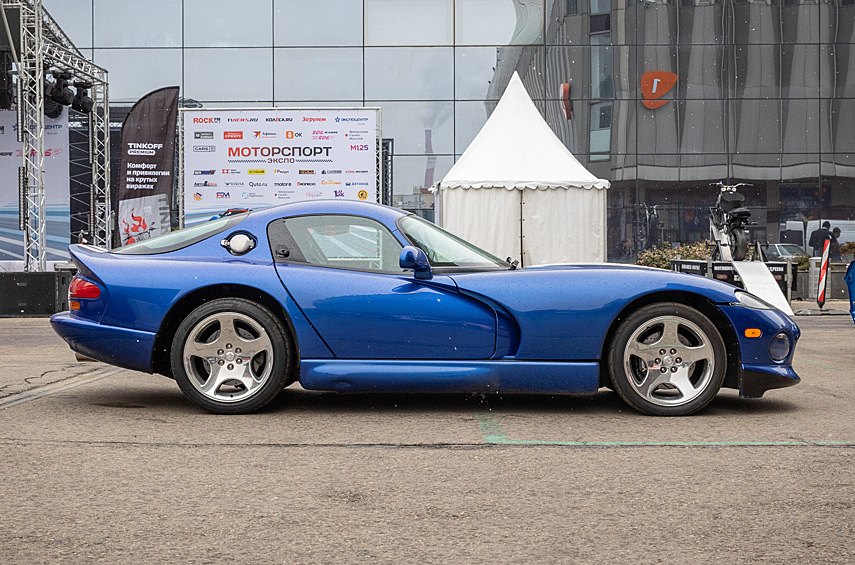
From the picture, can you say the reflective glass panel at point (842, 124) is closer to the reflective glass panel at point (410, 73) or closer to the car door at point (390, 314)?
the reflective glass panel at point (410, 73)

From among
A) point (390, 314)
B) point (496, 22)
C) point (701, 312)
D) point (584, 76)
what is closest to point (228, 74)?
point (496, 22)

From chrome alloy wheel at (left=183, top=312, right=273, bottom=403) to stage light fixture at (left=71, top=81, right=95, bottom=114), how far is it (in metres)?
18.6

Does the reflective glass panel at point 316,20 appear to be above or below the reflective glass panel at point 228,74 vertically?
above

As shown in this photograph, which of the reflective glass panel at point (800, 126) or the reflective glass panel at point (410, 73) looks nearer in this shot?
the reflective glass panel at point (800, 126)

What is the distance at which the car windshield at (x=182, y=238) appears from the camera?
566 cm

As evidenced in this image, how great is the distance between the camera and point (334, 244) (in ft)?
18.6

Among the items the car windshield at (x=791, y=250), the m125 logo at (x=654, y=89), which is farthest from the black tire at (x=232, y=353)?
the m125 logo at (x=654, y=89)

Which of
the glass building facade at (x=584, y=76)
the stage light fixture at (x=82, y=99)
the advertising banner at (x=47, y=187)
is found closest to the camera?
the stage light fixture at (x=82, y=99)

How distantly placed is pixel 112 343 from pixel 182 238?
0.73 meters

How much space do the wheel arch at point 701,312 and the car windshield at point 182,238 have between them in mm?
2247

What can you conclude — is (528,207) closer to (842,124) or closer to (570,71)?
(570,71)

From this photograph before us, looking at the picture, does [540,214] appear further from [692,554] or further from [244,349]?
[692,554]

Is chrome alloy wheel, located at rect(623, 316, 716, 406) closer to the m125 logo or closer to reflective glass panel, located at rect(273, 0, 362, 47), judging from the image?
the m125 logo

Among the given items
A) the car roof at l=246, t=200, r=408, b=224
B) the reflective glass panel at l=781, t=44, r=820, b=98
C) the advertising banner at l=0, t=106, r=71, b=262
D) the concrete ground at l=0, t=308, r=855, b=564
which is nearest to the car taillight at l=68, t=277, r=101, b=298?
the concrete ground at l=0, t=308, r=855, b=564
